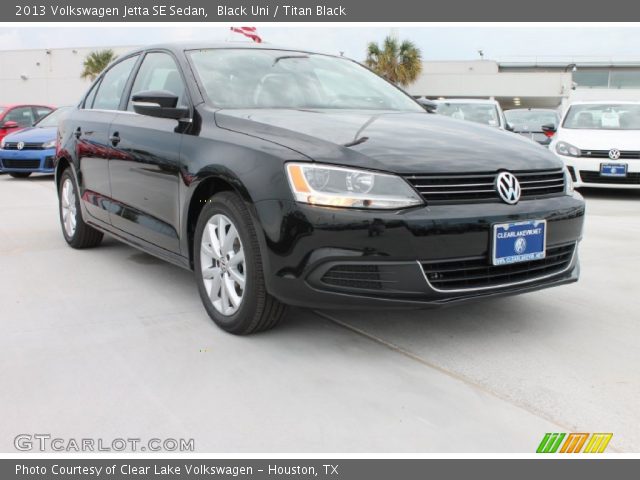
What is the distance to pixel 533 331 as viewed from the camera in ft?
11.3

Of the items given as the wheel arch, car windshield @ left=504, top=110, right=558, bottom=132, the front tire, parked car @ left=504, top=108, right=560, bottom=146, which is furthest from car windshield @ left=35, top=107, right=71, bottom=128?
the front tire

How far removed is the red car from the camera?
13781mm

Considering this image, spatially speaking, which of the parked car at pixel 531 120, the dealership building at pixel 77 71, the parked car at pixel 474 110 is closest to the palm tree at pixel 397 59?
the dealership building at pixel 77 71

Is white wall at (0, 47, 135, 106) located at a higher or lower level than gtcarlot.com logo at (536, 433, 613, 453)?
higher

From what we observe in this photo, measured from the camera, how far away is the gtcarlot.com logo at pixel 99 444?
2.29 meters

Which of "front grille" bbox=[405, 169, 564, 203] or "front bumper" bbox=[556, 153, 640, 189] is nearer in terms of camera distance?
"front grille" bbox=[405, 169, 564, 203]

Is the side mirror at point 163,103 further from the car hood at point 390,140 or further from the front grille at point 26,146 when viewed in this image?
the front grille at point 26,146

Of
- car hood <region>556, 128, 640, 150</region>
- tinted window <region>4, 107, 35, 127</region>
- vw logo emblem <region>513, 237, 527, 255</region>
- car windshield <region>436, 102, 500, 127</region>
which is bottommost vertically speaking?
vw logo emblem <region>513, 237, 527, 255</region>

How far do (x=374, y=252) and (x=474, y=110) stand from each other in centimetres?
917

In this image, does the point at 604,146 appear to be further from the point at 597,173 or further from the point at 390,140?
the point at 390,140

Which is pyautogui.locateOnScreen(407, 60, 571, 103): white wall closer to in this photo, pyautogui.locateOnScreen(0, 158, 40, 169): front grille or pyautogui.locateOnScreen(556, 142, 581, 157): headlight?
pyautogui.locateOnScreen(0, 158, 40, 169): front grille

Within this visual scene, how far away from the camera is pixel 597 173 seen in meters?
9.02

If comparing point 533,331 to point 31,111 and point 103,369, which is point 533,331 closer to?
point 103,369

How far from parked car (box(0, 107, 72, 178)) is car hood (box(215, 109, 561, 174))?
9.03 metres
